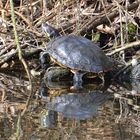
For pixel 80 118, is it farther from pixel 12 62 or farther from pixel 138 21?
pixel 138 21

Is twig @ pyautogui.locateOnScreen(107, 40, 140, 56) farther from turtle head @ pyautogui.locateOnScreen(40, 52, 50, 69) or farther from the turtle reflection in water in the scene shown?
the turtle reflection in water

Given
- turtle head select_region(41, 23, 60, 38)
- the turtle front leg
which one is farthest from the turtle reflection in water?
turtle head select_region(41, 23, 60, 38)

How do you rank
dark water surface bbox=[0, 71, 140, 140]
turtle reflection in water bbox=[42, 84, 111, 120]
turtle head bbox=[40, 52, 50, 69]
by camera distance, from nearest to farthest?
dark water surface bbox=[0, 71, 140, 140], turtle reflection in water bbox=[42, 84, 111, 120], turtle head bbox=[40, 52, 50, 69]

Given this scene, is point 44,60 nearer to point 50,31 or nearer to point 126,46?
point 50,31

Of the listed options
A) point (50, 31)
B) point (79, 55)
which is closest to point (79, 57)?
point (79, 55)

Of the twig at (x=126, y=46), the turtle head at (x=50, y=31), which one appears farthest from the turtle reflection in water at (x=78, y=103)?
the turtle head at (x=50, y=31)
